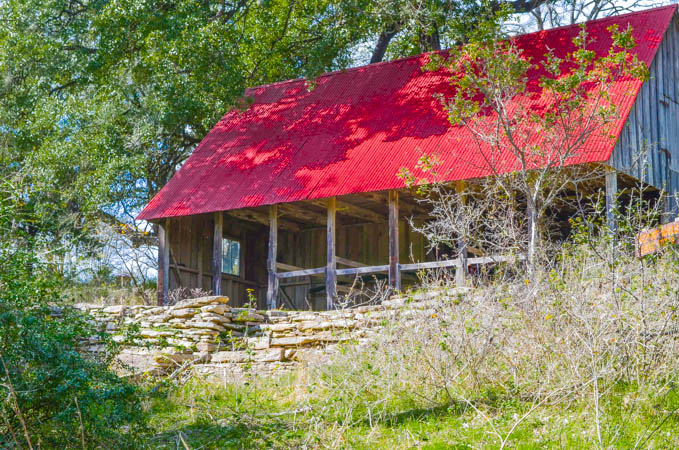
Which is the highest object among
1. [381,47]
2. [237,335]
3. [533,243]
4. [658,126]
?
[381,47]

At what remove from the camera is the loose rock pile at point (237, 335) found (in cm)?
1279

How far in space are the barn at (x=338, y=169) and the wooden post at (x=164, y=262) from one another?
3 cm

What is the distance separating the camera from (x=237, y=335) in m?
14.8

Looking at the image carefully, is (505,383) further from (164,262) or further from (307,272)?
(164,262)

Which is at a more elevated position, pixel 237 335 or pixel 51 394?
pixel 51 394

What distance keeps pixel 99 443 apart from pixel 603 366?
5.17m

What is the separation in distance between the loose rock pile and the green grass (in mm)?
2480

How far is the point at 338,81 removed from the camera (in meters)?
21.7

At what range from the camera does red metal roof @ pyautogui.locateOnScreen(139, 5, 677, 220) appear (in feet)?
55.9

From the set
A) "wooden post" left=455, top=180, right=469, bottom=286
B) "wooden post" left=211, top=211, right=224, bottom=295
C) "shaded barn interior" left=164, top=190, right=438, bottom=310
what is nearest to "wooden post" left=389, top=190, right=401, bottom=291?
"shaded barn interior" left=164, top=190, right=438, bottom=310

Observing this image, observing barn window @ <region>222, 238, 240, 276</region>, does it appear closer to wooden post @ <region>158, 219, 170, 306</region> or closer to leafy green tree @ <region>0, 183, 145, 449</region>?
wooden post @ <region>158, 219, 170, 306</region>

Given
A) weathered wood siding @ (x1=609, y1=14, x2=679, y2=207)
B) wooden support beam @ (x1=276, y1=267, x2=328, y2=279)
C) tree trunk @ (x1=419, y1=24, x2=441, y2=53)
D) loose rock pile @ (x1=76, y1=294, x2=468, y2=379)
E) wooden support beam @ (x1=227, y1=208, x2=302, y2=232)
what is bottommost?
loose rock pile @ (x1=76, y1=294, x2=468, y2=379)

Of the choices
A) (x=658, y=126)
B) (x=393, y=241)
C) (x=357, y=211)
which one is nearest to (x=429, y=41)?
(x=357, y=211)

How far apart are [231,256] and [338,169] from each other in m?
6.06
